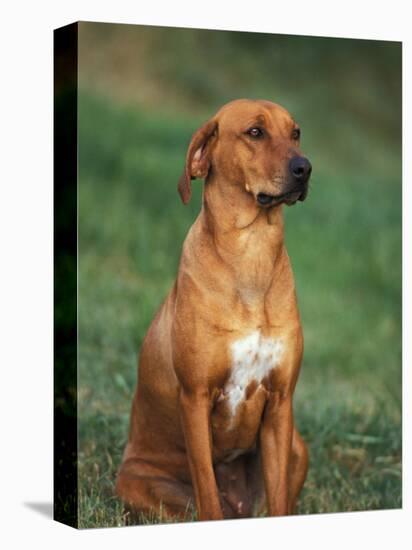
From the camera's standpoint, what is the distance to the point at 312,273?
1159 cm

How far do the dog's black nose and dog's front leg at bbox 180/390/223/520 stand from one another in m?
1.26

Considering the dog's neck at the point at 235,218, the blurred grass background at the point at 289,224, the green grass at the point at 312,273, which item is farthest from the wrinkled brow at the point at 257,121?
the green grass at the point at 312,273

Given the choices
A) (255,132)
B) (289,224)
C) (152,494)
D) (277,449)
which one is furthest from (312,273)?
(255,132)

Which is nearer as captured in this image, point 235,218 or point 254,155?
point 254,155

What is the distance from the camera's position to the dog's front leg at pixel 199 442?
7391 mm

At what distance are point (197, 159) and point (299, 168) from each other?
2.08 feet

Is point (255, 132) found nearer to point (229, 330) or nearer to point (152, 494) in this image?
point (229, 330)

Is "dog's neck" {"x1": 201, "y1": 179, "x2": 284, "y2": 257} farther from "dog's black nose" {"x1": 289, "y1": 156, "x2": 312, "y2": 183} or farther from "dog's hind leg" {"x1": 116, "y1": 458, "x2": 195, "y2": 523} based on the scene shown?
"dog's hind leg" {"x1": 116, "y1": 458, "x2": 195, "y2": 523}

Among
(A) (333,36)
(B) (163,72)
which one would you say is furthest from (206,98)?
(A) (333,36)

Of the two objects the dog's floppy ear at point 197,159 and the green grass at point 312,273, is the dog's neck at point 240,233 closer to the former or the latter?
the dog's floppy ear at point 197,159

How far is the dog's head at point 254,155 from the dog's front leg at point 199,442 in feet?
3.64

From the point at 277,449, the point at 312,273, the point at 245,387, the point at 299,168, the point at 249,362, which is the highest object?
the point at 299,168

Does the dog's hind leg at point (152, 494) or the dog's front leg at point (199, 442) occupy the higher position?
the dog's front leg at point (199, 442)

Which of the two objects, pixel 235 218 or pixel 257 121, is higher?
pixel 257 121
